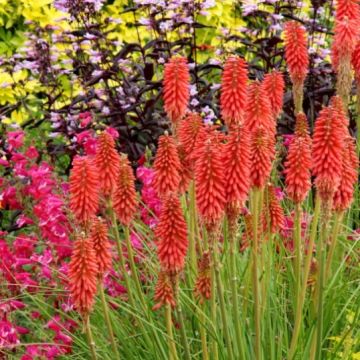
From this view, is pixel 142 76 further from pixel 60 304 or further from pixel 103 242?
pixel 103 242

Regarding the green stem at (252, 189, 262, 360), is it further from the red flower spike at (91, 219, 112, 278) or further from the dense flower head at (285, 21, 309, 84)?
the dense flower head at (285, 21, 309, 84)

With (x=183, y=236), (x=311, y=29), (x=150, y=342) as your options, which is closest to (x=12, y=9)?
(x=311, y=29)

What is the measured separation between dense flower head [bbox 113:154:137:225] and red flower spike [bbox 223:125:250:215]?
1.76 ft

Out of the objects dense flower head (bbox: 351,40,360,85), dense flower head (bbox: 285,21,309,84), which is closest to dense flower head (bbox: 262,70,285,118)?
dense flower head (bbox: 285,21,309,84)

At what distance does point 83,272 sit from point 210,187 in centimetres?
54

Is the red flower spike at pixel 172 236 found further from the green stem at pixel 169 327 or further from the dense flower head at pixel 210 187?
the green stem at pixel 169 327

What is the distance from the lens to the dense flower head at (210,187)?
2.95 metres

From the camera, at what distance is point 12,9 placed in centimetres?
934

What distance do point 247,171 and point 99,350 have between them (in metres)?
1.48

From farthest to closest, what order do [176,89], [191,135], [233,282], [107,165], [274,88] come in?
1. [274,88]
2. [176,89]
3. [191,135]
4. [107,165]
5. [233,282]

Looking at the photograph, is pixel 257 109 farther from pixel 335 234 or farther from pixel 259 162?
pixel 335 234

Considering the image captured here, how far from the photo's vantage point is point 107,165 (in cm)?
340

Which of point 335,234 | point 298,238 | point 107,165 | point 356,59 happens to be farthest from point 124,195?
point 356,59

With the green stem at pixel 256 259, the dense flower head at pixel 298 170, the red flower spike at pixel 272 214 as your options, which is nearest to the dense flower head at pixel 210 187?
the green stem at pixel 256 259
